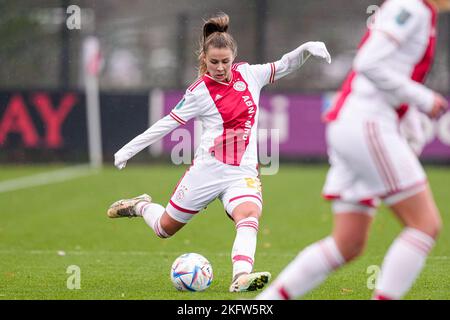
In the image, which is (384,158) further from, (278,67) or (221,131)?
(278,67)

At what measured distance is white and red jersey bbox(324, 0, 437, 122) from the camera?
454cm

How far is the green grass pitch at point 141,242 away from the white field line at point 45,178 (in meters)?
0.37

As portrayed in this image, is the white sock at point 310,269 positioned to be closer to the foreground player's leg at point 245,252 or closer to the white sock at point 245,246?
the foreground player's leg at point 245,252

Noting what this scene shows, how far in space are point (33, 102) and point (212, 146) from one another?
42.2 feet

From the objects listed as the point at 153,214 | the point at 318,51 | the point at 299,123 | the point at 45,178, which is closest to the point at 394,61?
the point at 318,51

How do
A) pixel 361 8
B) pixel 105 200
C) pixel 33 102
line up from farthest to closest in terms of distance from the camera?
pixel 361 8 < pixel 33 102 < pixel 105 200

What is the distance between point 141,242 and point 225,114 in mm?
3404

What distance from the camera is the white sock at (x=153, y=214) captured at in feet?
22.8

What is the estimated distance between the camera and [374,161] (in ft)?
15.1

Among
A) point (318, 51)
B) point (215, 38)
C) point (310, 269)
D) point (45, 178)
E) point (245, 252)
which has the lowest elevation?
point (45, 178)

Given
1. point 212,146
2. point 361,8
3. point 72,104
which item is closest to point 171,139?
point 72,104
